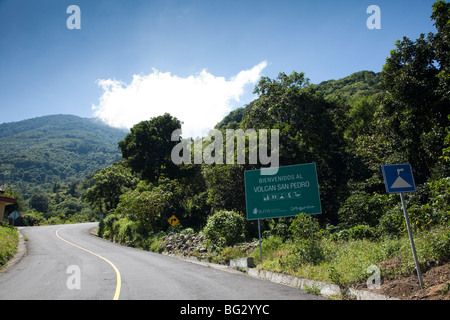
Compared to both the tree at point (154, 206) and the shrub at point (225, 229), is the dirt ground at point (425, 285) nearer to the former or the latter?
the shrub at point (225, 229)

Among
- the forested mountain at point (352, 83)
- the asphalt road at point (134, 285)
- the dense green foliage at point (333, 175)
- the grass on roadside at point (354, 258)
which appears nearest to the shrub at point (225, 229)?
the dense green foliage at point (333, 175)

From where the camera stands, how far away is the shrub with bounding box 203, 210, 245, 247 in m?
14.7

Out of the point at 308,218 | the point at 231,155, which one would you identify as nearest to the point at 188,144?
the point at 231,155

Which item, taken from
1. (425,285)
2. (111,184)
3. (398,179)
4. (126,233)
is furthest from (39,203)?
(425,285)

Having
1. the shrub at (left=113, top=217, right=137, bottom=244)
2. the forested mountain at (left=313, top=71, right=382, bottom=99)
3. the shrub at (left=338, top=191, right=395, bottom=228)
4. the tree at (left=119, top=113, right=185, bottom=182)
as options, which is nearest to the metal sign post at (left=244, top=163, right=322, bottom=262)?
the shrub at (left=338, top=191, right=395, bottom=228)

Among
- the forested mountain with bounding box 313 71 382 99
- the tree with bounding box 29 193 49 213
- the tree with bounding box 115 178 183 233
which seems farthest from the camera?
the tree with bounding box 29 193 49 213

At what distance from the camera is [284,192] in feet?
39.8

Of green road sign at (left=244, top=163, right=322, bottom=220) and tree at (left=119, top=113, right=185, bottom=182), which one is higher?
tree at (left=119, top=113, right=185, bottom=182)

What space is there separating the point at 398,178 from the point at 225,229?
10002 millimetres

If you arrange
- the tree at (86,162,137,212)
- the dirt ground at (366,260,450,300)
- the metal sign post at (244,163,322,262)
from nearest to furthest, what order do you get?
the dirt ground at (366,260,450,300) → the metal sign post at (244,163,322,262) → the tree at (86,162,137,212)

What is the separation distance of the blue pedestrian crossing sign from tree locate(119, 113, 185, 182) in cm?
2750

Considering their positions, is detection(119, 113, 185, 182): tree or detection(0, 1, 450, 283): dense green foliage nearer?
detection(0, 1, 450, 283): dense green foliage

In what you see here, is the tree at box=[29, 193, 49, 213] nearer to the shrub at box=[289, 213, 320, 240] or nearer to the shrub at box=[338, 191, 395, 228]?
the shrub at box=[338, 191, 395, 228]

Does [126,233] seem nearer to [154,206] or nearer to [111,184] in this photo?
[154,206]
